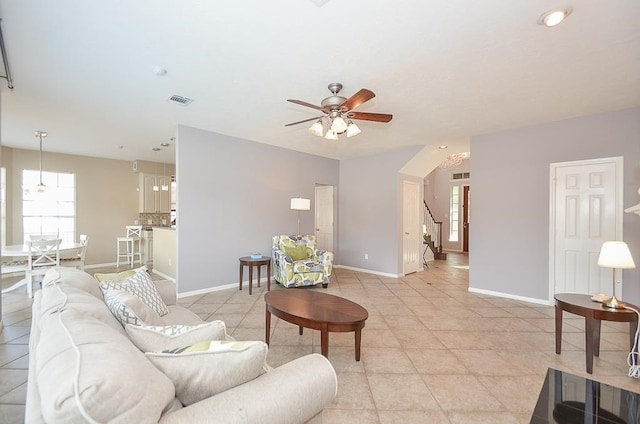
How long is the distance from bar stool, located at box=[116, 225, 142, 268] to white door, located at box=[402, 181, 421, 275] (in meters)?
6.34

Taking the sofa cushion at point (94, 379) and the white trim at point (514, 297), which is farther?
the white trim at point (514, 297)

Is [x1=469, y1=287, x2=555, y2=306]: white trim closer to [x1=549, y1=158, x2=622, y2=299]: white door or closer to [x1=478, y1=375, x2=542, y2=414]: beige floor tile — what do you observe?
[x1=549, y1=158, x2=622, y2=299]: white door

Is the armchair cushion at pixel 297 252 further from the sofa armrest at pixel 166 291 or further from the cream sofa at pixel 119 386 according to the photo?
the cream sofa at pixel 119 386

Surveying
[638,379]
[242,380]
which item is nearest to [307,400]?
[242,380]

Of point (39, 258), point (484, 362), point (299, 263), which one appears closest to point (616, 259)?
point (484, 362)

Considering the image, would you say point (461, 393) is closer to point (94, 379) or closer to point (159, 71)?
point (94, 379)

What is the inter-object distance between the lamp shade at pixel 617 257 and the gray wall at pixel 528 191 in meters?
1.81

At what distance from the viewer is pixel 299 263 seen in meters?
4.89

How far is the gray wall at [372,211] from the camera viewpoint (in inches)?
231

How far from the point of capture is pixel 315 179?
6.37 metres

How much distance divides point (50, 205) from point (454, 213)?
11300 millimetres

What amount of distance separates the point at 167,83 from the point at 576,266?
5.69m

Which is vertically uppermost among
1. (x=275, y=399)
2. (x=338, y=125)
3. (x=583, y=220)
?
(x=338, y=125)

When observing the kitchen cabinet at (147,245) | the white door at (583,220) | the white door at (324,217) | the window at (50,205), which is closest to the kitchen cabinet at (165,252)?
the kitchen cabinet at (147,245)
